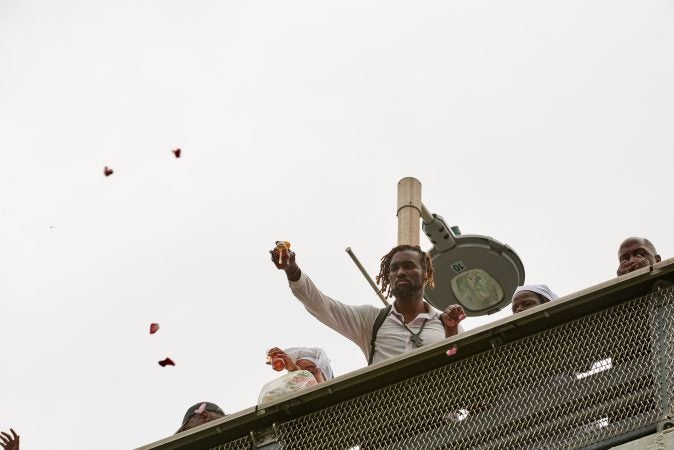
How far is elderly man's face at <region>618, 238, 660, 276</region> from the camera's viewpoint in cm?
977

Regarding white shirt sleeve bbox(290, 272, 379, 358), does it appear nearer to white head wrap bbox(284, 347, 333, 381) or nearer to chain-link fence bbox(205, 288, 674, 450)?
white head wrap bbox(284, 347, 333, 381)

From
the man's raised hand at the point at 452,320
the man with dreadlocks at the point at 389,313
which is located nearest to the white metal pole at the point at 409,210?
the man with dreadlocks at the point at 389,313

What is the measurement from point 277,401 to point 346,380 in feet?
1.63

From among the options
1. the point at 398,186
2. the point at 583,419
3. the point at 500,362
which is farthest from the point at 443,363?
the point at 398,186

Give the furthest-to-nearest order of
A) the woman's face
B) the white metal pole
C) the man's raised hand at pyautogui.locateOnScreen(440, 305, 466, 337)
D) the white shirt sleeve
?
the white metal pole → the white shirt sleeve → the woman's face → the man's raised hand at pyautogui.locateOnScreen(440, 305, 466, 337)

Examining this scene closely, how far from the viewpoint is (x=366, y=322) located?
10234 mm

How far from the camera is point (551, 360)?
8.09m

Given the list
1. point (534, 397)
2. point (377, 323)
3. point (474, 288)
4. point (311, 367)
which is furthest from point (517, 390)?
point (474, 288)

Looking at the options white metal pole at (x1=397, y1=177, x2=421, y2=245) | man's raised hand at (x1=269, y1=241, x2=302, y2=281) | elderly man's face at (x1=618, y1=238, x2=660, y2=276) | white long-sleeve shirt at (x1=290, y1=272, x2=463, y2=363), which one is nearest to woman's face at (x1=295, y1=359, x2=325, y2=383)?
white long-sleeve shirt at (x1=290, y1=272, x2=463, y2=363)

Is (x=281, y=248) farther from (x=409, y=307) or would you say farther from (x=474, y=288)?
(x=474, y=288)

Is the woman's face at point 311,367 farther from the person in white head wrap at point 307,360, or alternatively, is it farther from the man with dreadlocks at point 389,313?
the man with dreadlocks at point 389,313

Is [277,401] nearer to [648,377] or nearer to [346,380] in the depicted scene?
[346,380]

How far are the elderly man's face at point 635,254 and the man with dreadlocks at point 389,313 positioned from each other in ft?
4.43

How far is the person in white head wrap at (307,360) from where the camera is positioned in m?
10.0
